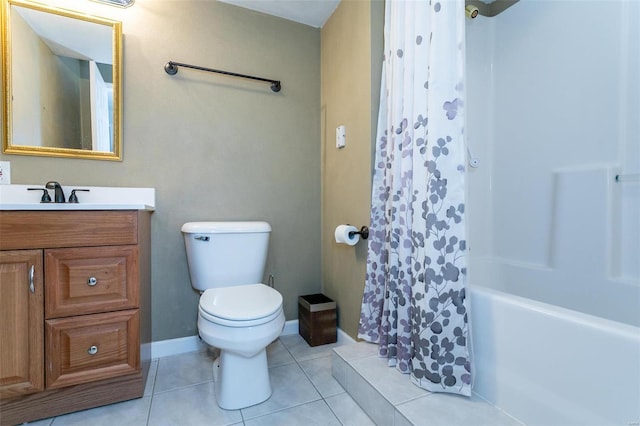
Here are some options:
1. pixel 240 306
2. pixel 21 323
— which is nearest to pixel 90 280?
pixel 21 323

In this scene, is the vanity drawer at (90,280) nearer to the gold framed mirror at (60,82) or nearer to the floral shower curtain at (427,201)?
the gold framed mirror at (60,82)

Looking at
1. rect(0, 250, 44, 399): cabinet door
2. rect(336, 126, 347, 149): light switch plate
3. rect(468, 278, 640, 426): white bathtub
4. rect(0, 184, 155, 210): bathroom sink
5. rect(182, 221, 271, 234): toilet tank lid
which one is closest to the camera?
rect(468, 278, 640, 426): white bathtub

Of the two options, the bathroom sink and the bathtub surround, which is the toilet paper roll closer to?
the bathtub surround

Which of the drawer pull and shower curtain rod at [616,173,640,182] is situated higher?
shower curtain rod at [616,173,640,182]

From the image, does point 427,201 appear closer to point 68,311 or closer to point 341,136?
point 341,136

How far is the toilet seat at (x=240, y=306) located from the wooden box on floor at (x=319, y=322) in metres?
0.45

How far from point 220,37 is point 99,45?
0.62 metres

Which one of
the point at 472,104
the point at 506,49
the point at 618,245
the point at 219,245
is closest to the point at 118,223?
the point at 219,245

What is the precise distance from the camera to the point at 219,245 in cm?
151

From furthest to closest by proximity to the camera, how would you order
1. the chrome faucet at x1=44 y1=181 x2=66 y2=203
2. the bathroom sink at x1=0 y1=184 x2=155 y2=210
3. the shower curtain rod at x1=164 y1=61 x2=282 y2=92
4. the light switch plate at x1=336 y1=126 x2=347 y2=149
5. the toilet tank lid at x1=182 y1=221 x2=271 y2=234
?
the light switch plate at x1=336 y1=126 x2=347 y2=149
the shower curtain rod at x1=164 y1=61 x2=282 y2=92
the toilet tank lid at x1=182 y1=221 x2=271 y2=234
the chrome faucet at x1=44 y1=181 x2=66 y2=203
the bathroom sink at x1=0 y1=184 x2=155 y2=210

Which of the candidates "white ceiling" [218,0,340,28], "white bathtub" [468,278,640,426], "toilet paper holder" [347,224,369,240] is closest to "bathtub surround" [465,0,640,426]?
"white bathtub" [468,278,640,426]

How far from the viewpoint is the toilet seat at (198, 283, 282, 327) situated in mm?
1144

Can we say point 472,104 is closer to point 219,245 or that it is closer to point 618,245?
point 618,245

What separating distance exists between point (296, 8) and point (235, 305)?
69.5 inches
